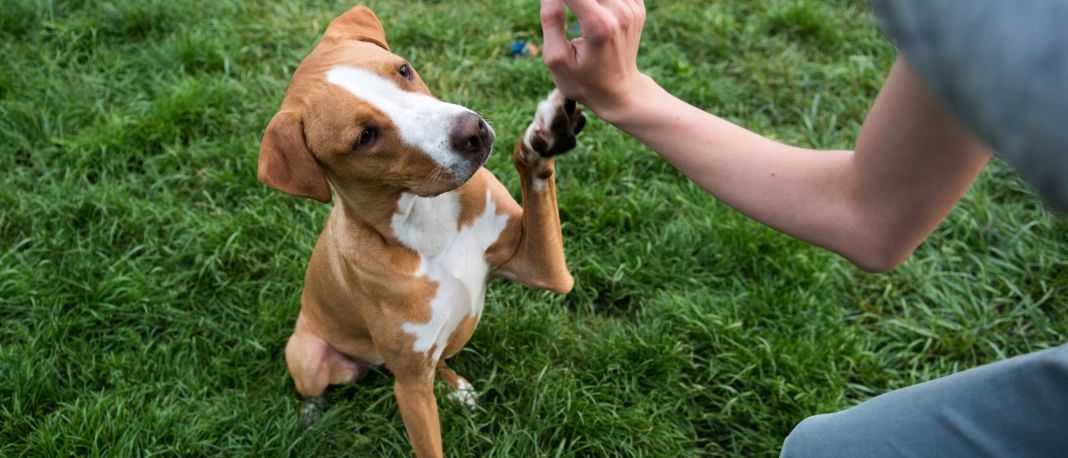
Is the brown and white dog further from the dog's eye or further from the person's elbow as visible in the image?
the person's elbow

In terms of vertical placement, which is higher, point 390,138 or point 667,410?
point 390,138

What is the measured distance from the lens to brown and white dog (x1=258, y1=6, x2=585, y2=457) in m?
2.40

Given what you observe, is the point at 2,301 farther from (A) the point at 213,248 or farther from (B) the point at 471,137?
(B) the point at 471,137

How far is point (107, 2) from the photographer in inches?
208

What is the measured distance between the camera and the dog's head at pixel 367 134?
2.39 meters

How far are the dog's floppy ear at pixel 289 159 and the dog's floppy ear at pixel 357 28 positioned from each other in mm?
396

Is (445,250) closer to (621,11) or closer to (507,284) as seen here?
(507,284)

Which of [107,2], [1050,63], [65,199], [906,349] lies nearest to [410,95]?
[1050,63]

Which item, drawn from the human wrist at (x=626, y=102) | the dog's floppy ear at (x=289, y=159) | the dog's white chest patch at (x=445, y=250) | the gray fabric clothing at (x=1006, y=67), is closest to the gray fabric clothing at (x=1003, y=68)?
the gray fabric clothing at (x=1006, y=67)

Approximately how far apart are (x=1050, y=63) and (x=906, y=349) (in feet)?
10.3

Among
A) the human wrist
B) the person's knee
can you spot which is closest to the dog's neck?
the human wrist

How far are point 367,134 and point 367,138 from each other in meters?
0.01

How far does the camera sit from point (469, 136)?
2.38m

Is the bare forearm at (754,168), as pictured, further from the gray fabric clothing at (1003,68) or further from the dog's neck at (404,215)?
the gray fabric clothing at (1003,68)
